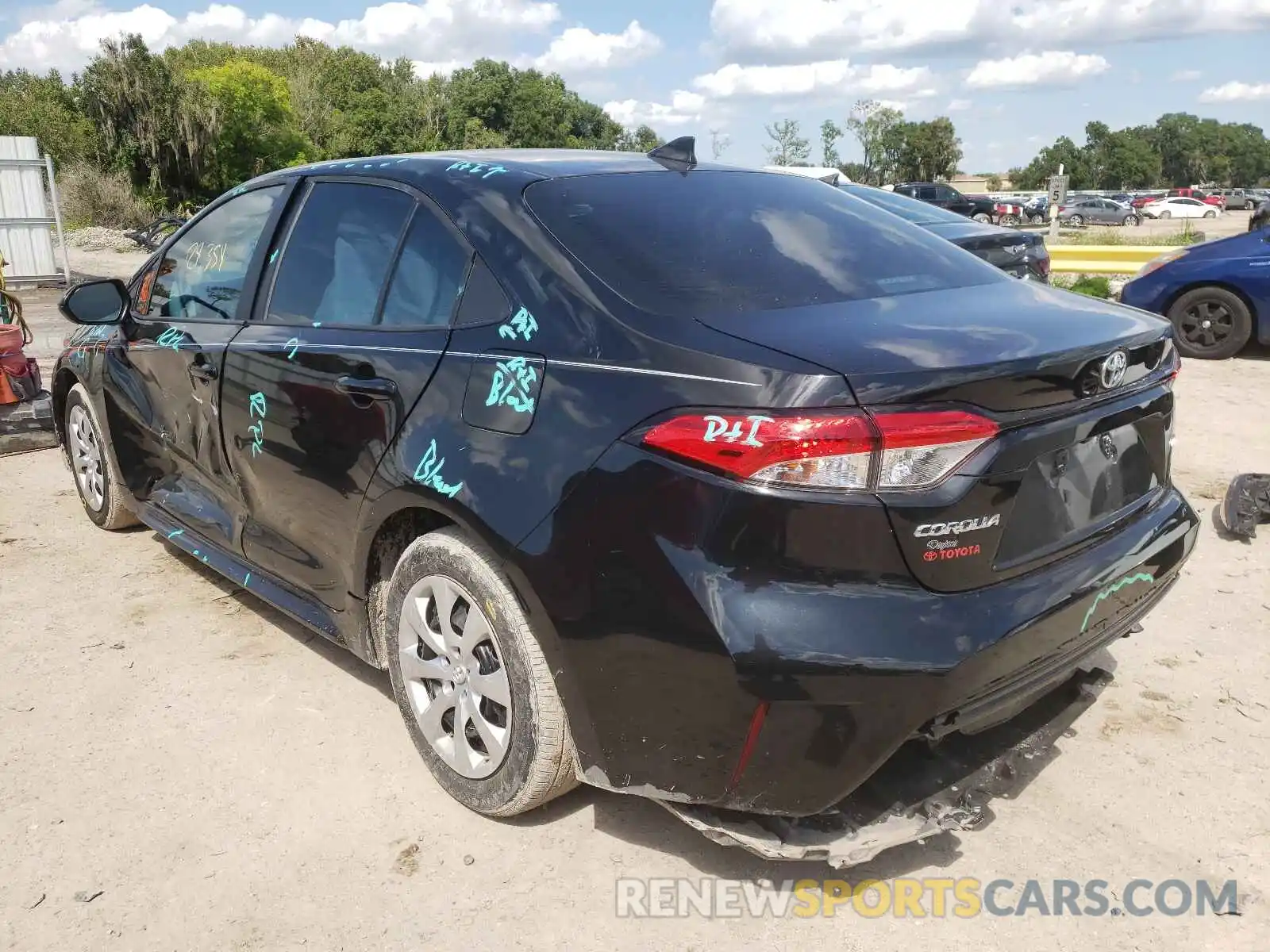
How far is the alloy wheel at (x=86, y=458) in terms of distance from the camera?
4.77 meters

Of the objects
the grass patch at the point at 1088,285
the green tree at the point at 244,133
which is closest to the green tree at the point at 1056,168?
the green tree at the point at 244,133

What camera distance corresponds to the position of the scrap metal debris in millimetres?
4566

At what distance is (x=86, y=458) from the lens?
16.1 feet

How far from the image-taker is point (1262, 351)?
9.15m

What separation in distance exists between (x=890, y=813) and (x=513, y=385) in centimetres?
128

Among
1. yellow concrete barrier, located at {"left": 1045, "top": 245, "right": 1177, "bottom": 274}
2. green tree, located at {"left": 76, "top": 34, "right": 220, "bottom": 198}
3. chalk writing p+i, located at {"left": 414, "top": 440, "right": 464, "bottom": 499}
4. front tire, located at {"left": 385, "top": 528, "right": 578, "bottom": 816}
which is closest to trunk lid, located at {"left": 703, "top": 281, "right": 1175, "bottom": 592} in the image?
chalk writing p+i, located at {"left": 414, "top": 440, "right": 464, "bottom": 499}

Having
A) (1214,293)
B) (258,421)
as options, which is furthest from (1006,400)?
(1214,293)

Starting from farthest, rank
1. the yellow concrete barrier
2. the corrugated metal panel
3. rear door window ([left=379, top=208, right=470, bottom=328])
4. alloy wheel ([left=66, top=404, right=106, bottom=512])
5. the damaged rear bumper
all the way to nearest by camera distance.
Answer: the corrugated metal panel
the yellow concrete barrier
alloy wheel ([left=66, top=404, right=106, bottom=512])
rear door window ([left=379, top=208, right=470, bottom=328])
the damaged rear bumper

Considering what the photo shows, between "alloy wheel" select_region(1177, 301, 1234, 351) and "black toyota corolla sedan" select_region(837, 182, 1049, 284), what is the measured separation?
127 centimetres

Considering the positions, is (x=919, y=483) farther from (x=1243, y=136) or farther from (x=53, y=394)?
(x=1243, y=136)

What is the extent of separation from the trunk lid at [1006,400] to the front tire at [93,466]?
137 inches

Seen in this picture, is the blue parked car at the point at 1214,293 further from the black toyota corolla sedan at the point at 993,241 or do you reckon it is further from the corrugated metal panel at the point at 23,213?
the corrugated metal panel at the point at 23,213

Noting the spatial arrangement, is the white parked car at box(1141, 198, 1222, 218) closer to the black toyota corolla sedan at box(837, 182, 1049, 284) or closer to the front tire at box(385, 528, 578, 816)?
the black toyota corolla sedan at box(837, 182, 1049, 284)

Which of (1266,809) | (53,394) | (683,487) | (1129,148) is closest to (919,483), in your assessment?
(683,487)
